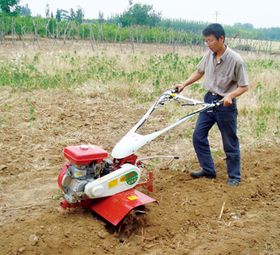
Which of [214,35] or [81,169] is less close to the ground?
[214,35]

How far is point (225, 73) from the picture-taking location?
4680mm

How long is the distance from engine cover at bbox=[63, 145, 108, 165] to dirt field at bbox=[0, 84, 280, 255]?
563 mm

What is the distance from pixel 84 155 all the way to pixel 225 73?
76.3 inches

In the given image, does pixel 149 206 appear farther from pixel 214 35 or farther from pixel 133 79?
pixel 133 79

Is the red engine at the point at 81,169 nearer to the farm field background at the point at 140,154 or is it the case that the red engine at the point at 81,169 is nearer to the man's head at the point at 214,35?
the farm field background at the point at 140,154

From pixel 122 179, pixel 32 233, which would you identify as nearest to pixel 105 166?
pixel 122 179

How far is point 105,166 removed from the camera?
3982 mm

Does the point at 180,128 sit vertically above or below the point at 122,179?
below

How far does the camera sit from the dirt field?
3666 mm

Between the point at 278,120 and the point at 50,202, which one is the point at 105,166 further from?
the point at 278,120

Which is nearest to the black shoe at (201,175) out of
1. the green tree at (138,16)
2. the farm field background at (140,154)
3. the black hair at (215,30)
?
the farm field background at (140,154)

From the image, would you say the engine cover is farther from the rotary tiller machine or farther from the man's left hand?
the man's left hand

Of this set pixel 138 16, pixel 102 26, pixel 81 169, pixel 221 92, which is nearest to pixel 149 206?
pixel 81 169

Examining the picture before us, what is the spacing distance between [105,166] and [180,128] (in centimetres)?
367
